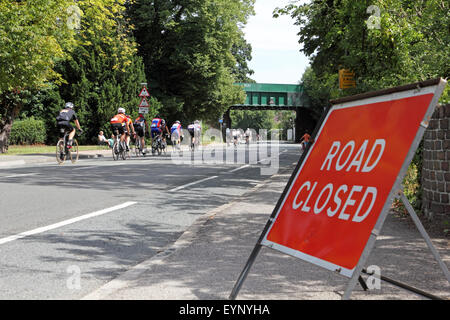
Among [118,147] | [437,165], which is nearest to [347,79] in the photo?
[437,165]

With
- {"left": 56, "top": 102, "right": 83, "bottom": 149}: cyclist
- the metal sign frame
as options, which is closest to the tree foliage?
the metal sign frame

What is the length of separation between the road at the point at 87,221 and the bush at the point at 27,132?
79.4 feet

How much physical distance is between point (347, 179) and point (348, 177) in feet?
0.05

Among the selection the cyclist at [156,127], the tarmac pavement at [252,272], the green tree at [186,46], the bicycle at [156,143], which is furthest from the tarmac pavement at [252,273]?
the green tree at [186,46]

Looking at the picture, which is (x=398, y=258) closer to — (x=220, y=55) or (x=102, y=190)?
(x=102, y=190)

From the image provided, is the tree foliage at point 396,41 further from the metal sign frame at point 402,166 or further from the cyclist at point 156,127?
the cyclist at point 156,127

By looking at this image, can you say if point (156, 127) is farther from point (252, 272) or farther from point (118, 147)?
point (252, 272)

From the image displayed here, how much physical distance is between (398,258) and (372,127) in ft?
6.84

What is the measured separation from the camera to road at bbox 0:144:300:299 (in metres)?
4.43

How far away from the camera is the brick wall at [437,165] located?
239 inches

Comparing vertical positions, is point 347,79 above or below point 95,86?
below

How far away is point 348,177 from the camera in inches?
126

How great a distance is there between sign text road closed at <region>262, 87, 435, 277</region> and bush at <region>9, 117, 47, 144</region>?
116 ft
